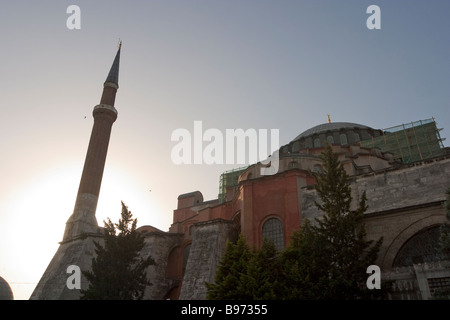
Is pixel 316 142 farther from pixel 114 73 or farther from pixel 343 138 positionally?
pixel 114 73

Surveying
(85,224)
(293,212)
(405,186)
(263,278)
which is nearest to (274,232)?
(293,212)

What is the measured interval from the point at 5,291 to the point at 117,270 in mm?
20017

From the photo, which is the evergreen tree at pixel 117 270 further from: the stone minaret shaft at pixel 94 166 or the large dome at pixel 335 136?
the large dome at pixel 335 136

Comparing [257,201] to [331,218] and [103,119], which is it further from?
[103,119]

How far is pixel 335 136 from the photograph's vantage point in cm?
2650

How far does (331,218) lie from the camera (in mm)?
11047

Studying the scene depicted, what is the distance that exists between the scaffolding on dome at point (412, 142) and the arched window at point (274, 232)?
42.2 feet

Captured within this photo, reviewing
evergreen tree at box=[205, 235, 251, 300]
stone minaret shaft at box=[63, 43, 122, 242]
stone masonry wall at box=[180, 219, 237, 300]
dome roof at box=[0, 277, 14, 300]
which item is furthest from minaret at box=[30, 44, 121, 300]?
evergreen tree at box=[205, 235, 251, 300]

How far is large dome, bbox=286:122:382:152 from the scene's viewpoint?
26234 millimetres

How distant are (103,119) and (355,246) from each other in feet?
66.5

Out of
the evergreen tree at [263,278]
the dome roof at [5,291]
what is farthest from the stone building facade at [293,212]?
the dome roof at [5,291]

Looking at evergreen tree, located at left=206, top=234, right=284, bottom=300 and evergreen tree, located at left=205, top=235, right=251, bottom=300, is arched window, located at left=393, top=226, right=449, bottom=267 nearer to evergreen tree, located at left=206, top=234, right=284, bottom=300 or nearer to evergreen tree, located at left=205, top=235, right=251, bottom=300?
evergreen tree, located at left=206, top=234, right=284, bottom=300
